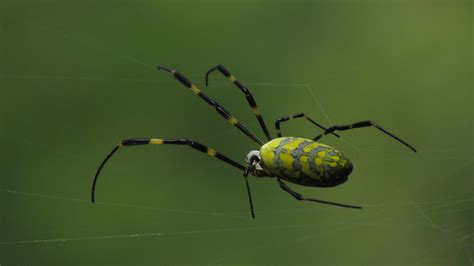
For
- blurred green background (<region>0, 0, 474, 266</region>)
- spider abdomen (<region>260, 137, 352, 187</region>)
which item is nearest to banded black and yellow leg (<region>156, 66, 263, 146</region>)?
spider abdomen (<region>260, 137, 352, 187</region>)

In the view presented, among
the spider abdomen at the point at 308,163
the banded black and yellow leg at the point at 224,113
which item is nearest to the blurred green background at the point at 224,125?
the banded black and yellow leg at the point at 224,113

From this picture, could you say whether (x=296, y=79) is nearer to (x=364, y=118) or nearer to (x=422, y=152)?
(x=364, y=118)

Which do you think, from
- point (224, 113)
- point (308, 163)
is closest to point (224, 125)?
point (224, 113)

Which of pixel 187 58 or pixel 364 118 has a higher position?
pixel 187 58

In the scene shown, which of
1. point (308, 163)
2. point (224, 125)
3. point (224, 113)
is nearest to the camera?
point (308, 163)

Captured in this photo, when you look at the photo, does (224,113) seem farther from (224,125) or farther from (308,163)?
(224,125)

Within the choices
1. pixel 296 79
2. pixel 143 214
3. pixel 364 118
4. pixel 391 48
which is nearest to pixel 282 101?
pixel 296 79
